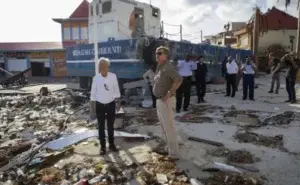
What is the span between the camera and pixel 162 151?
595 cm

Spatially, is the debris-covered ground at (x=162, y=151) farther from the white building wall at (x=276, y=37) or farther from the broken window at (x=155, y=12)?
the white building wall at (x=276, y=37)

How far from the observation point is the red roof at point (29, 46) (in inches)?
1437

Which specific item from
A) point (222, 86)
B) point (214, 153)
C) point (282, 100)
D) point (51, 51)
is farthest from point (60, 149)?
point (51, 51)

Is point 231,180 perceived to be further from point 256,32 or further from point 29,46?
point 29,46

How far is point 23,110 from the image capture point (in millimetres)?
13461

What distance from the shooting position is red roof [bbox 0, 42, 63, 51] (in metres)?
36.5

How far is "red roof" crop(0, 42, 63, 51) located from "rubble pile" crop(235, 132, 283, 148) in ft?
103

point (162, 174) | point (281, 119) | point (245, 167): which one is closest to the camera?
point (162, 174)

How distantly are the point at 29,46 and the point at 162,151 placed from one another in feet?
115

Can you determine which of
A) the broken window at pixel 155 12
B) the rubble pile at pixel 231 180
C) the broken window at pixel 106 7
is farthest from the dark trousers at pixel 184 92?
the broken window at pixel 155 12

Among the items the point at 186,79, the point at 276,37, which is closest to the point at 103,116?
the point at 186,79

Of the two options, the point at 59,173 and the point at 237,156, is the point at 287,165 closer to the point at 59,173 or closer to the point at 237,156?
the point at 237,156

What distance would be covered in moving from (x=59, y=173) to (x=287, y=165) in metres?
3.66

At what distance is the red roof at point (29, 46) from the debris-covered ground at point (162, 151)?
1089 inches
